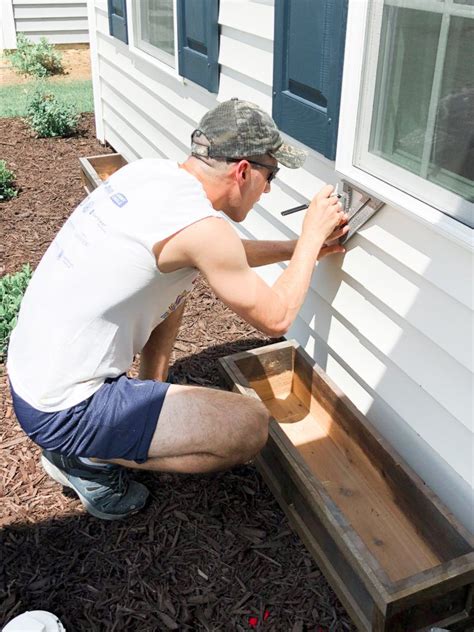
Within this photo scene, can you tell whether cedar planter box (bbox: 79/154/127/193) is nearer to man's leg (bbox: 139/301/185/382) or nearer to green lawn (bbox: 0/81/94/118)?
green lawn (bbox: 0/81/94/118)

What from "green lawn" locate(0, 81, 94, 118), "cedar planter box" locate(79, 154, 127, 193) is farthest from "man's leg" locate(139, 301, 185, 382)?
"green lawn" locate(0, 81, 94, 118)

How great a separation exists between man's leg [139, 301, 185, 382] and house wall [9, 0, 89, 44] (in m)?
10.8

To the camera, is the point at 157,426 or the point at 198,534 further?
the point at 198,534

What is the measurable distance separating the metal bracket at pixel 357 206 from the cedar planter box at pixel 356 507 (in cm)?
73

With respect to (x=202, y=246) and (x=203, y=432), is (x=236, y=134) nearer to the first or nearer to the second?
(x=202, y=246)

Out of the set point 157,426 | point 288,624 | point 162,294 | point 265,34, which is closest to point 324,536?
point 288,624

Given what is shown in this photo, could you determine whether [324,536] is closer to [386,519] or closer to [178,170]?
[386,519]

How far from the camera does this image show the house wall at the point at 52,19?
12.0 meters

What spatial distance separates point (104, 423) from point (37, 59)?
1051 centimetres

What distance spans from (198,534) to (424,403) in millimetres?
984

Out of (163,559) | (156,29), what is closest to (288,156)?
(163,559)

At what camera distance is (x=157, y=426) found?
248cm

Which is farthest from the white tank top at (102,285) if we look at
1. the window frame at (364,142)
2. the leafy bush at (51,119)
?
the leafy bush at (51,119)

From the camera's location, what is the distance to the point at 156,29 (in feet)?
17.2
